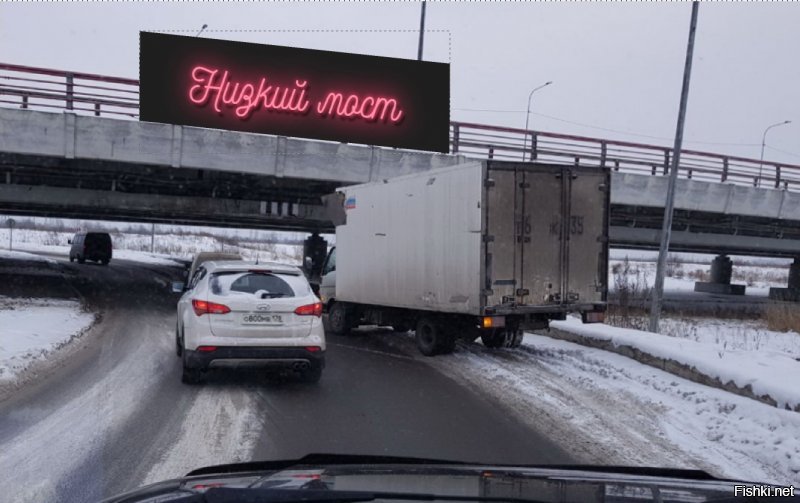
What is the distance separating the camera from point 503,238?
11.1m

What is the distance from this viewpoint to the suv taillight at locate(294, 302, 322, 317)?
897cm

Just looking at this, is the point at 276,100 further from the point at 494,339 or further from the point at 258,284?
the point at 258,284

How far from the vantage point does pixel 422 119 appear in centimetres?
2222

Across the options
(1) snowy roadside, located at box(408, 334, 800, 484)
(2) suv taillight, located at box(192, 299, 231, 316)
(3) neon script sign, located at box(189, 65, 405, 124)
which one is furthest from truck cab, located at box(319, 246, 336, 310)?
(2) suv taillight, located at box(192, 299, 231, 316)

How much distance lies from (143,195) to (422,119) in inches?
428

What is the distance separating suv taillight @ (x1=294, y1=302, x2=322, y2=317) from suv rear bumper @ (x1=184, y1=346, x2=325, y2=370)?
47 centimetres

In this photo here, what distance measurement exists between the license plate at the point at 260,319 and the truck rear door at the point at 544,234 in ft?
12.0

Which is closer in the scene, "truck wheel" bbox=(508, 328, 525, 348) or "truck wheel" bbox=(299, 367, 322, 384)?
"truck wheel" bbox=(299, 367, 322, 384)

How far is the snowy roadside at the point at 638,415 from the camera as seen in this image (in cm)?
608

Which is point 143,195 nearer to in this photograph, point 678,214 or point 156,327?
point 156,327

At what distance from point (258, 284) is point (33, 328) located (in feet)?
22.2

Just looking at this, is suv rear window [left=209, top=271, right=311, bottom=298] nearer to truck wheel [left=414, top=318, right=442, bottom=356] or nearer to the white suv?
the white suv

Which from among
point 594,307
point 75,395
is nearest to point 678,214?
point 594,307

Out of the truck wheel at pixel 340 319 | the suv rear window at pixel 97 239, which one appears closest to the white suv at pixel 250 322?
the truck wheel at pixel 340 319
